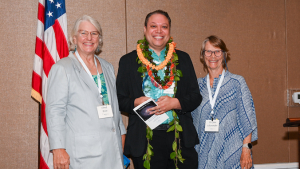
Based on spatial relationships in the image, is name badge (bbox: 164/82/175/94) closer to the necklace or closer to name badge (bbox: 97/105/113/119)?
the necklace

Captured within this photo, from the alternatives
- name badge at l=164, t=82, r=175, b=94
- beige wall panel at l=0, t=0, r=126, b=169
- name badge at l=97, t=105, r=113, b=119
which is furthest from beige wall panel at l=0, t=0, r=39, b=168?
name badge at l=164, t=82, r=175, b=94

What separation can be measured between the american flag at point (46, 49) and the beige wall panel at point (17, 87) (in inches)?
15.9

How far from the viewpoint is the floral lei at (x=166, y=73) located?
7.25 ft

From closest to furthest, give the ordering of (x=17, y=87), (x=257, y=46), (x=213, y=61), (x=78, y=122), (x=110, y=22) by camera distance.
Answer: (x=78, y=122) → (x=213, y=61) → (x=17, y=87) → (x=110, y=22) → (x=257, y=46)

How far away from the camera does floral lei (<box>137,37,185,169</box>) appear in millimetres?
2209

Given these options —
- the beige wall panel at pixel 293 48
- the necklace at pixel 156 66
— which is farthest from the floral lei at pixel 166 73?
the beige wall panel at pixel 293 48

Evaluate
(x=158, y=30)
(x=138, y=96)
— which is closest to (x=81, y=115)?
(x=138, y=96)

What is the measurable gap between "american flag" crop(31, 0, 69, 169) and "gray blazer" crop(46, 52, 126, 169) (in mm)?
741

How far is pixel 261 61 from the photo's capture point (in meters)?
3.64

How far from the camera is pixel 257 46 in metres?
3.64

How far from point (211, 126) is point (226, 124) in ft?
0.51

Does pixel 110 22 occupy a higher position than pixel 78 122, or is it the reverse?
pixel 110 22

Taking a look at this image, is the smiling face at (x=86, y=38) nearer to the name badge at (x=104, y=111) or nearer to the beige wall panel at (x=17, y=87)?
the name badge at (x=104, y=111)

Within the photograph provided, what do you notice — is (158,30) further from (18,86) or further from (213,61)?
(18,86)
